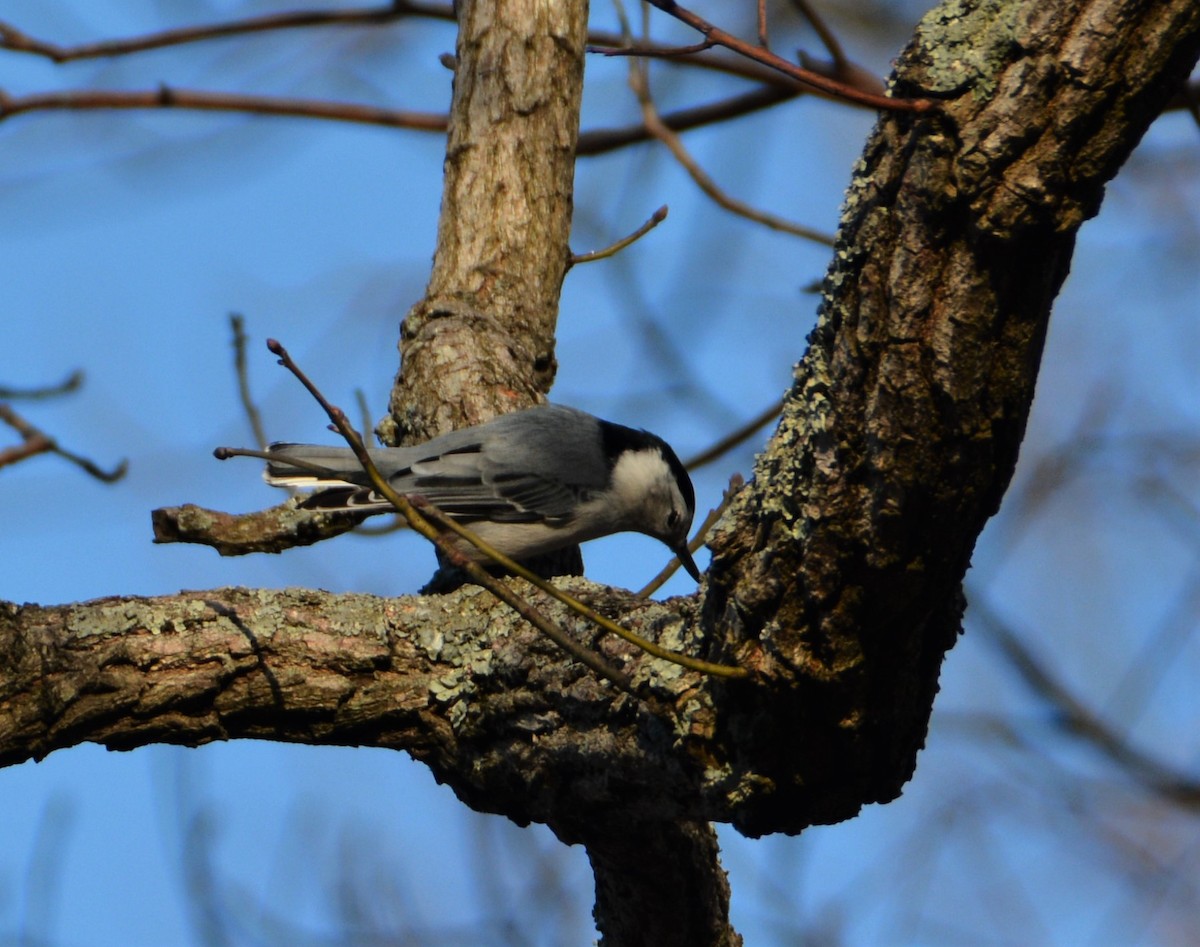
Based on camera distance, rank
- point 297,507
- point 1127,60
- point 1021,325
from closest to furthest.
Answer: point 1127,60, point 1021,325, point 297,507

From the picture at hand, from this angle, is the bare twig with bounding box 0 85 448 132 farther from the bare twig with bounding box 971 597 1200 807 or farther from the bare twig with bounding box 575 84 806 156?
the bare twig with bounding box 971 597 1200 807

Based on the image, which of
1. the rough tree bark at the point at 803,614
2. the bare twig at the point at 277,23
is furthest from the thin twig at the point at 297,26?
the rough tree bark at the point at 803,614

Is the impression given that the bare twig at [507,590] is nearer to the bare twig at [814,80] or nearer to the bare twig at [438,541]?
the bare twig at [438,541]

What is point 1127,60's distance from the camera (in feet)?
4.39

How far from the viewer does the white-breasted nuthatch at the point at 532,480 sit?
3.69 meters

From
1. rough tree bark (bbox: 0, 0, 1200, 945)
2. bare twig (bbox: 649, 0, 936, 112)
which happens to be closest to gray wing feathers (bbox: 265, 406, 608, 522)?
rough tree bark (bbox: 0, 0, 1200, 945)

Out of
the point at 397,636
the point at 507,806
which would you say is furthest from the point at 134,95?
the point at 507,806

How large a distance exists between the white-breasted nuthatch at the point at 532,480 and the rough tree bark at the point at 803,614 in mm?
861

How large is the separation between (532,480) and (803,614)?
225 centimetres

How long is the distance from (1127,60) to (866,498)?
0.64m

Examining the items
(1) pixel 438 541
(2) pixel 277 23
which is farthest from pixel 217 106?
(1) pixel 438 541

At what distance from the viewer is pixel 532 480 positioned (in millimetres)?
4051

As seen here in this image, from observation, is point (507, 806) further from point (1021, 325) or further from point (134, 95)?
point (134, 95)

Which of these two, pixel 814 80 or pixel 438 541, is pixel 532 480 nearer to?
pixel 438 541
